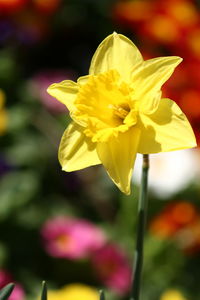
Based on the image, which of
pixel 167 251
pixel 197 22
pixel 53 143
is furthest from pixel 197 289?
pixel 197 22

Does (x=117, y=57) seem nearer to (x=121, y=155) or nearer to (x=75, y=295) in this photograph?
(x=121, y=155)

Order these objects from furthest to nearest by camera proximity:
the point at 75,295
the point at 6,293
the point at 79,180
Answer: the point at 79,180 < the point at 75,295 < the point at 6,293


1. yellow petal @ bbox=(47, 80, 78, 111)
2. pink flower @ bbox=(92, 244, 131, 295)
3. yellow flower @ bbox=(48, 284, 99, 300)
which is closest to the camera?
yellow petal @ bbox=(47, 80, 78, 111)

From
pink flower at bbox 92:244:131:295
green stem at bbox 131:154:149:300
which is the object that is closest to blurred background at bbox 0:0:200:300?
pink flower at bbox 92:244:131:295

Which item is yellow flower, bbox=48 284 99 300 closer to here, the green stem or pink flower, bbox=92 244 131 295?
pink flower, bbox=92 244 131 295

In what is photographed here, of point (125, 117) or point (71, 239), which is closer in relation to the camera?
point (125, 117)

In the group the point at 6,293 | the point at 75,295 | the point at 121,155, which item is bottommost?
the point at 75,295

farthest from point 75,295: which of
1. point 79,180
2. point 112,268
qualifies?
point 79,180
